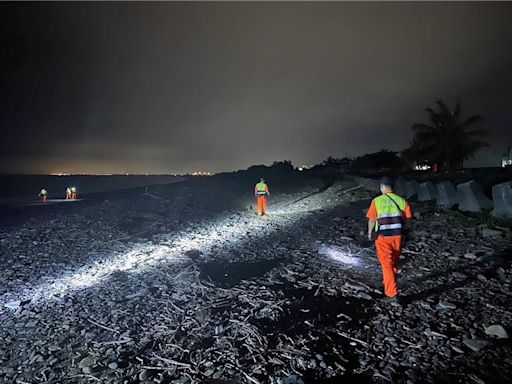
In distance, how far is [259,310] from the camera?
4.30 metres

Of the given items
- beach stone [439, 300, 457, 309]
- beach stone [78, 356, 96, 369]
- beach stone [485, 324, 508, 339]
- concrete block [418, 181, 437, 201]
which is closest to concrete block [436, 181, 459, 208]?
concrete block [418, 181, 437, 201]

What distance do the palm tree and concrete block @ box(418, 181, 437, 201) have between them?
24394 millimetres

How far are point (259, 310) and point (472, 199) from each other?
8.04 m

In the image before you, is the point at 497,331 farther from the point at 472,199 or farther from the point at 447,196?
the point at 447,196

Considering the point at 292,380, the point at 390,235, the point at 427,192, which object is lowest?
the point at 292,380

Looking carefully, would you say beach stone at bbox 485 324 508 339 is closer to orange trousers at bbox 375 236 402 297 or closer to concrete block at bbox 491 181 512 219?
orange trousers at bbox 375 236 402 297

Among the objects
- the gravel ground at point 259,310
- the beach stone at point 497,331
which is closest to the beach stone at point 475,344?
the gravel ground at point 259,310

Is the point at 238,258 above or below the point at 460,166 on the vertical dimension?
below

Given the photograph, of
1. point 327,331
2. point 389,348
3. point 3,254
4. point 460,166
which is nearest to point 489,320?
point 389,348

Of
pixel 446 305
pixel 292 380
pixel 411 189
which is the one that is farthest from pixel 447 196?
pixel 292 380

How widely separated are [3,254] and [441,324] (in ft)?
30.5

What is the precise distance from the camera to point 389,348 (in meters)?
3.24

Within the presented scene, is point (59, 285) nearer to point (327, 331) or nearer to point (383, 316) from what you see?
point (327, 331)

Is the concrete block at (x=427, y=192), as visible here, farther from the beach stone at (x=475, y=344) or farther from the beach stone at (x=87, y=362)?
the beach stone at (x=87, y=362)
